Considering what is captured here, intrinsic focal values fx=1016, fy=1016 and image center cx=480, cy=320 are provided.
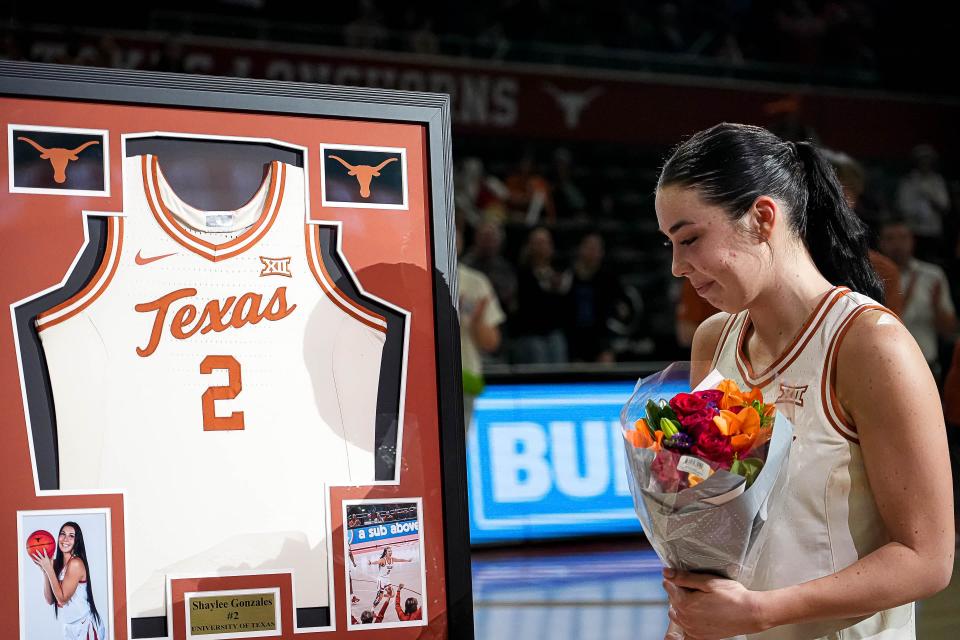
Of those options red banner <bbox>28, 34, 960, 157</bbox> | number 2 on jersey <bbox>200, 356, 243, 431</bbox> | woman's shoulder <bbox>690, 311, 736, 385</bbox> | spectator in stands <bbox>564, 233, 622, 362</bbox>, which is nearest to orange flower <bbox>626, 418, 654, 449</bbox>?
woman's shoulder <bbox>690, 311, 736, 385</bbox>

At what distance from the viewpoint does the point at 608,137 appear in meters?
10.3

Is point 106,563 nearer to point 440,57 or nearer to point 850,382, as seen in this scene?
point 850,382

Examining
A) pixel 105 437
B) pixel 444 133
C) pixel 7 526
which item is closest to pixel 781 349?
pixel 444 133

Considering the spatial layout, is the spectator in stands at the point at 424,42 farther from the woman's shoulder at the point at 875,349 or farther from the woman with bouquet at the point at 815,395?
the woman's shoulder at the point at 875,349

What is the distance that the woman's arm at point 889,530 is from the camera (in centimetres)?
142

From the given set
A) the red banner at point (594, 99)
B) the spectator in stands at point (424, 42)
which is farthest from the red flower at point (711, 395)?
the spectator in stands at point (424, 42)

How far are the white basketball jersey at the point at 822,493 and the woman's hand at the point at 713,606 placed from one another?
0.12 meters

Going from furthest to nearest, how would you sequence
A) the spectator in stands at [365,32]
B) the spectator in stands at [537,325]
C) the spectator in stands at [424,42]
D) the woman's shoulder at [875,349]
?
Result: the spectator in stands at [424,42]
the spectator in stands at [365,32]
the spectator in stands at [537,325]
the woman's shoulder at [875,349]

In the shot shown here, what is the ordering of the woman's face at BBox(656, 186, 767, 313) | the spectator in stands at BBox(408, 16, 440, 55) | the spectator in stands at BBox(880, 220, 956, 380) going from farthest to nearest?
the spectator in stands at BBox(408, 16, 440, 55), the spectator in stands at BBox(880, 220, 956, 380), the woman's face at BBox(656, 186, 767, 313)

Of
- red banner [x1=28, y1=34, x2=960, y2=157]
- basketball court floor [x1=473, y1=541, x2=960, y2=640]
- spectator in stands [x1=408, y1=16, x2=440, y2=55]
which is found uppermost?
spectator in stands [x1=408, y1=16, x2=440, y2=55]

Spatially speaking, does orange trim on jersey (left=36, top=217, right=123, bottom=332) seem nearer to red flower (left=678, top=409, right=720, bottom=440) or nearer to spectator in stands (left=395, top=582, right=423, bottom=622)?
spectator in stands (left=395, top=582, right=423, bottom=622)

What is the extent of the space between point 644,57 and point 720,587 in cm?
939

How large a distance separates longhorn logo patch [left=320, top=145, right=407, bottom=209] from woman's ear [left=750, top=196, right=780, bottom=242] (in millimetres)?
550

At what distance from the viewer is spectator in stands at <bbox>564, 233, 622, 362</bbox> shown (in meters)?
7.24
